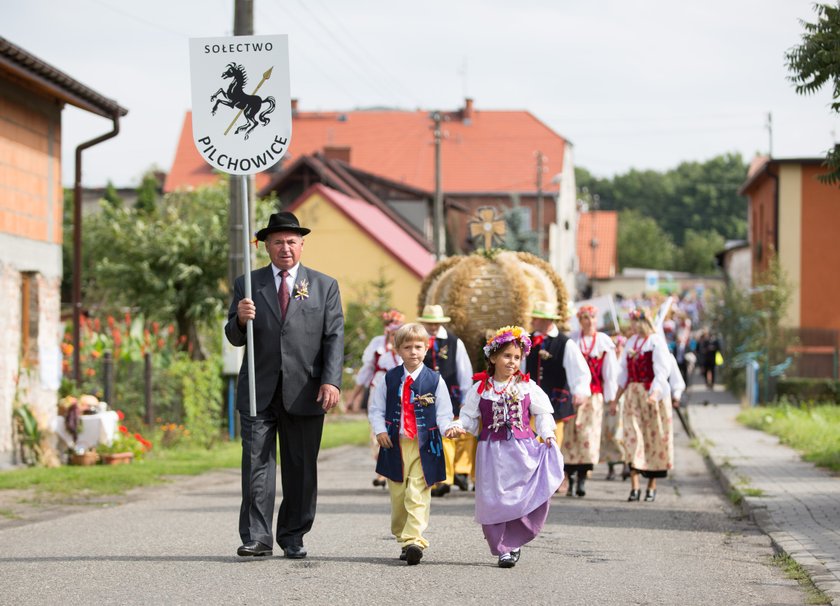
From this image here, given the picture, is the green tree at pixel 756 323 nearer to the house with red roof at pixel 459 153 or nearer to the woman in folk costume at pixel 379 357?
the woman in folk costume at pixel 379 357

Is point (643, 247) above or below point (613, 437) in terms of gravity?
above

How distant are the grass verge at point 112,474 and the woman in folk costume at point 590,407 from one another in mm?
4530

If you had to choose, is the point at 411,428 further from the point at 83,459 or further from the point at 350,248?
the point at 350,248

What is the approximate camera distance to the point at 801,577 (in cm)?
863

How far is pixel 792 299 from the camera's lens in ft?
127

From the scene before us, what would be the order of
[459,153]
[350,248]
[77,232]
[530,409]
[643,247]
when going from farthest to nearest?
[643,247], [459,153], [350,248], [77,232], [530,409]

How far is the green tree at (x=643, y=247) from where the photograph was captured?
119562 millimetres

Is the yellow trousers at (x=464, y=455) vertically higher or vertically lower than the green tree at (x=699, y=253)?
lower

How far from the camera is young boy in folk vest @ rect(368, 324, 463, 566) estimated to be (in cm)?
912

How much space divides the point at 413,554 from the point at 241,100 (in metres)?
3.27

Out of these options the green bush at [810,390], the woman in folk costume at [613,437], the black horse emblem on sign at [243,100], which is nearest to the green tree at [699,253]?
the green bush at [810,390]

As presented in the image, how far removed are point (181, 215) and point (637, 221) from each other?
288 ft

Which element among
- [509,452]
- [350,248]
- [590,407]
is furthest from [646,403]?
[350,248]

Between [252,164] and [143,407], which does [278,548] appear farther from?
[143,407]
